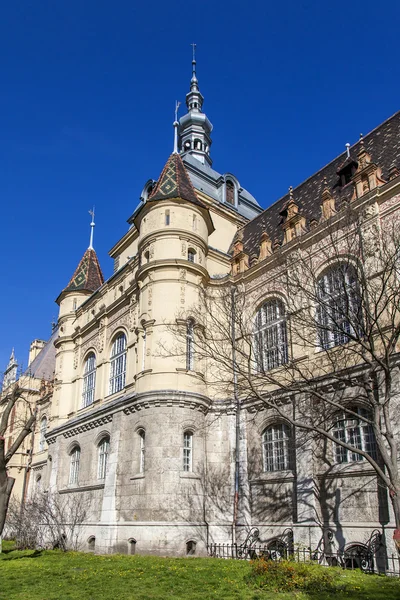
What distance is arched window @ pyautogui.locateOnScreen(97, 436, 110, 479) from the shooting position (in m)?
26.9

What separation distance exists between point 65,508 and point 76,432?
13.4 ft

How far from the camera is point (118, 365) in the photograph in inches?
1129

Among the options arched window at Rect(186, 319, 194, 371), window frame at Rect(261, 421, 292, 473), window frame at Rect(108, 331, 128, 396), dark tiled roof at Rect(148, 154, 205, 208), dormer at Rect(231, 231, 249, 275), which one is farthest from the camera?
window frame at Rect(108, 331, 128, 396)

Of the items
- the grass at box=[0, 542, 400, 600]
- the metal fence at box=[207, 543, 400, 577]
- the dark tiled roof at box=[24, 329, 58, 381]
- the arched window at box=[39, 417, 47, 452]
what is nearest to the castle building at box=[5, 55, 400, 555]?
the metal fence at box=[207, 543, 400, 577]

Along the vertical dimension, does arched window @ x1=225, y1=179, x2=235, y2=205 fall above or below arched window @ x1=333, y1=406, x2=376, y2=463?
above

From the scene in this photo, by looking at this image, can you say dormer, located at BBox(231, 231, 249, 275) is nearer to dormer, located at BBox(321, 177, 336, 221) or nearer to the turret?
the turret

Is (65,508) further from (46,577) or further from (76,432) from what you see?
(46,577)

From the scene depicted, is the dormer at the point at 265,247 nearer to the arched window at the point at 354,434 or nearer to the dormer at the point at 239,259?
the dormer at the point at 239,259

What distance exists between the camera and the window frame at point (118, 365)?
91.3 ft

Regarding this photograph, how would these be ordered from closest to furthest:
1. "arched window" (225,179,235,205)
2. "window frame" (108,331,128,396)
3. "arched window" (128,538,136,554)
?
"arched window" (128,538,136,554)
"window frame" (108,331,128,396)
"arched window" (225,179,235,205)

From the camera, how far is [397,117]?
2430 centimetres

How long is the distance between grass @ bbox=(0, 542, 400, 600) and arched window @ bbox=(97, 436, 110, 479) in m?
9.04

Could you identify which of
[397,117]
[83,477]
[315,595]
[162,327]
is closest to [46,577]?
[315,595]

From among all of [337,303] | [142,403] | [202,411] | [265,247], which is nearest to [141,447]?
[142,403]
